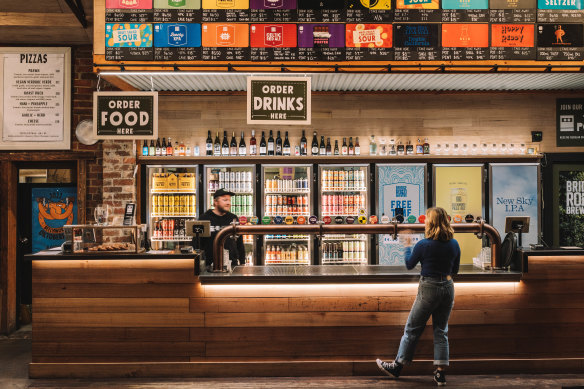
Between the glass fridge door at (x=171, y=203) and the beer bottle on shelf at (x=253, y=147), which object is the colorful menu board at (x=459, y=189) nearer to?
the beer bottle on shelf at (x=253, y=147)

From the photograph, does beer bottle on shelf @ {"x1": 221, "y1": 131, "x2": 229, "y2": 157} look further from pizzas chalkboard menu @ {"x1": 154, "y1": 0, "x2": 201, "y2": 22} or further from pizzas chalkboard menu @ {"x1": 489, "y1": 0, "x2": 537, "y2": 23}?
pizzas chalkboard menu @ {"x1": 489, "y1": 0, "x2": 537, "y2": 23}

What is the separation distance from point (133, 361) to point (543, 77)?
594 cm

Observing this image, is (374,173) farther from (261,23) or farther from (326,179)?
(261,23)

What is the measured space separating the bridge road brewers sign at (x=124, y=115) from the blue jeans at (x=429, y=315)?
10.4 ft

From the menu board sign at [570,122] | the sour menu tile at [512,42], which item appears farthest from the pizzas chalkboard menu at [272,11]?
the menu board sign at [570,122]

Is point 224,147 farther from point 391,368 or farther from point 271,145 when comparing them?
point 391,368

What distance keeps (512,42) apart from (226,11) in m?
3.34

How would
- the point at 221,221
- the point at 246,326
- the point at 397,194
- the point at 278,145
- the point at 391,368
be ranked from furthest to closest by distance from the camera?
the point at 278,145 < the point at 397,194 < the point at 221,221 < the point at 246,326 < the point at 391,368

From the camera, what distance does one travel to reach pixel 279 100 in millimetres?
4551

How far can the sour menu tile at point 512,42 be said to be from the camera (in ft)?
16.2

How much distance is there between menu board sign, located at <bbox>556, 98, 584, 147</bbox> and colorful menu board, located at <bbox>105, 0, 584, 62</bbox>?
5.99ft

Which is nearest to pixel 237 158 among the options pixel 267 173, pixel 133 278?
pixel 267 173

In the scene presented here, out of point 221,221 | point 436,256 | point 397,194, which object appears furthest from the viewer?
point 397,194

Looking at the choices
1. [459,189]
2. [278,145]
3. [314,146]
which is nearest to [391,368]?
[459,189]
